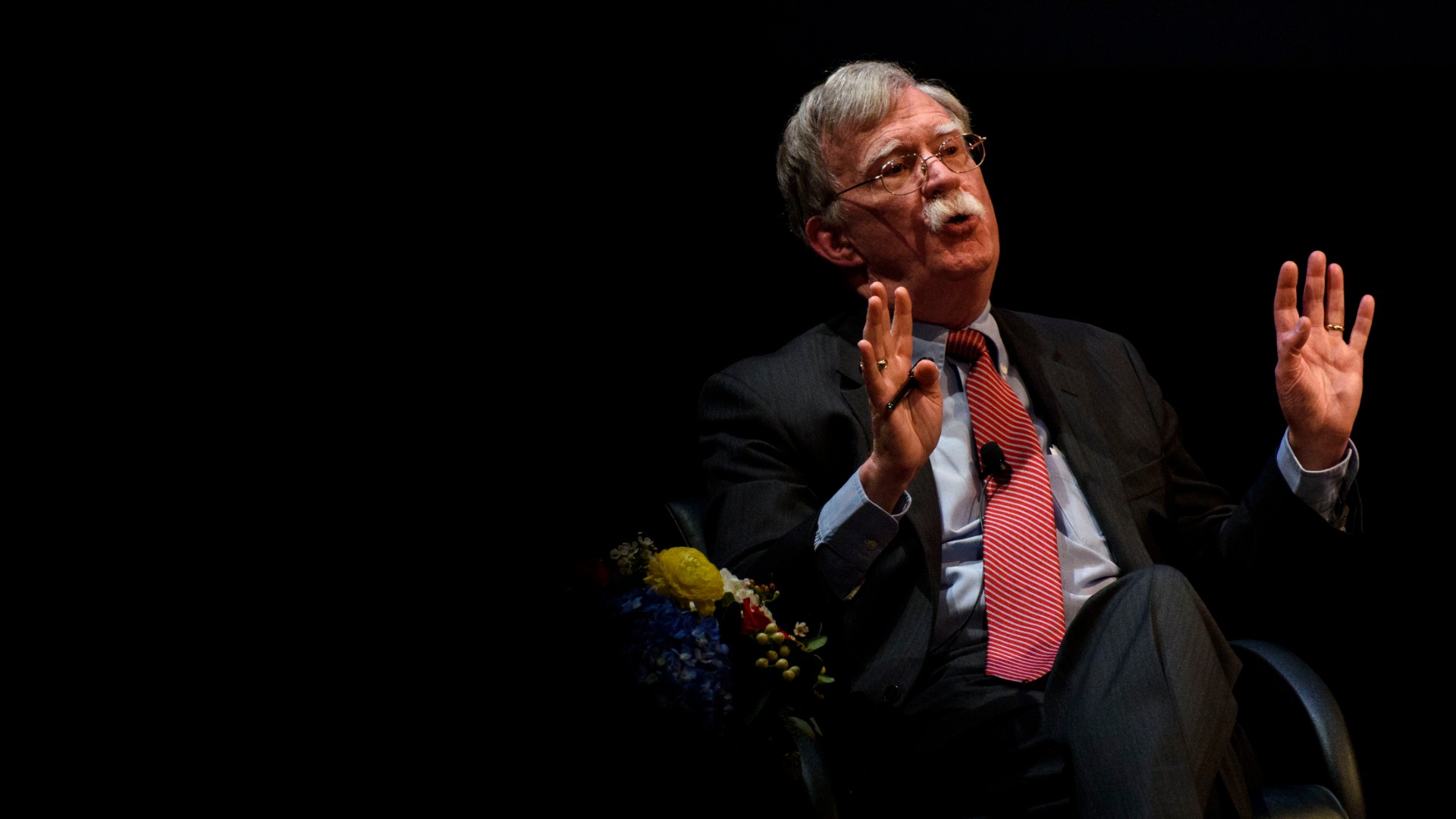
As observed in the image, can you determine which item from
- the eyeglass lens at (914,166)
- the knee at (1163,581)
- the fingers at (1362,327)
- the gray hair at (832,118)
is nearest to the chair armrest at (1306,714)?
the knee at (1163,581)

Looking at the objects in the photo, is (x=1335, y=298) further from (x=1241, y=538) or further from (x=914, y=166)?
(x=914, y=166)

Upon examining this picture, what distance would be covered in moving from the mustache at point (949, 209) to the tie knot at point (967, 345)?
0.67ft

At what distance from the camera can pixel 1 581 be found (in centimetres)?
162

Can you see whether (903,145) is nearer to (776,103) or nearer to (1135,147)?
(776,103)

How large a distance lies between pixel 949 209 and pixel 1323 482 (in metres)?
0.82

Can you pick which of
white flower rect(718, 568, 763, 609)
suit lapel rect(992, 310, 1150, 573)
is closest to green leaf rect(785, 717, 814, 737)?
white flower rect(718, 568, 763, 609)

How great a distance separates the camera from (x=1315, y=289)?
6.85ft

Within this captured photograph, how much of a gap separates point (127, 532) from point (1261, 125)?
8.11ft

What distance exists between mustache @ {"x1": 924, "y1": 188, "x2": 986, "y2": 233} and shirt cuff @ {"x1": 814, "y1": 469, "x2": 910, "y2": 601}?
60 centimetres

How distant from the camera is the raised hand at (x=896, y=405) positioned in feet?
6.17

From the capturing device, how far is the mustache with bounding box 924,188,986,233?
2.34 meters

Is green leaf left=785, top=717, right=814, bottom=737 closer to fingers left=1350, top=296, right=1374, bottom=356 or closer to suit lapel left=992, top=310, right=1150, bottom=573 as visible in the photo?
suit lapel left=992, top=310, right=1150, bottom=573

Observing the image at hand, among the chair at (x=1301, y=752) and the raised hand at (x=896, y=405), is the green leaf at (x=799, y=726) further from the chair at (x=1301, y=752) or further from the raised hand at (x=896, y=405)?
the raised hand at (x=896, y=405)

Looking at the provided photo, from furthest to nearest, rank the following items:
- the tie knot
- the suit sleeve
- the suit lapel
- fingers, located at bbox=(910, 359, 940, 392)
Answer: the tie knot
the suit lapel
the suit sleeve
fingers, located at bbox=(910, 359, 940, 392)
